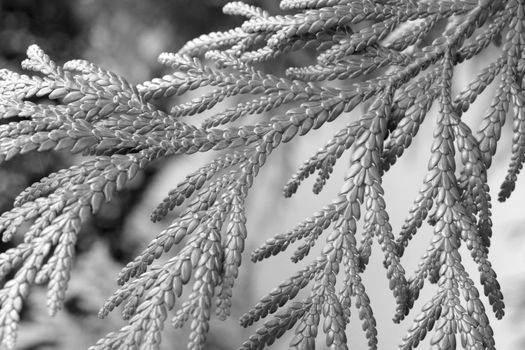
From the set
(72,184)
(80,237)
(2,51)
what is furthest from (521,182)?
(72,184)

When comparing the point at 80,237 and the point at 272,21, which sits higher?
the point at 80,237

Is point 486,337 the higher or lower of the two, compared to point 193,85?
lower

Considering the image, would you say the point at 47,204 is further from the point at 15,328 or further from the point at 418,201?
the point at 418,201

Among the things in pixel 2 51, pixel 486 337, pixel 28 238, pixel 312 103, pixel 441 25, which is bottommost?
pixel 486 337

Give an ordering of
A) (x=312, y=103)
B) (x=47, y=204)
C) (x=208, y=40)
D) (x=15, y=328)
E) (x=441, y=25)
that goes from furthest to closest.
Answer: (x=441, y=25), (x=208, y=40), (x=312, y=103), (x=47, y=204), (x=15, y=328)

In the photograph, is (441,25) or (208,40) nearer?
(208,40)

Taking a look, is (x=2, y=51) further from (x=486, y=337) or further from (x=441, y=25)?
(x=486, y=337)

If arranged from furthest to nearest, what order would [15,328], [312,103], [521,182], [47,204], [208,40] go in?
[521,182]
[208,40]
[312,103]
[47,204]
[15,328]

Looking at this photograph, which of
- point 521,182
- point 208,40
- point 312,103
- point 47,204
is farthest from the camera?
point 521,182

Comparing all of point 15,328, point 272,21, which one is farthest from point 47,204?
point 272,21
